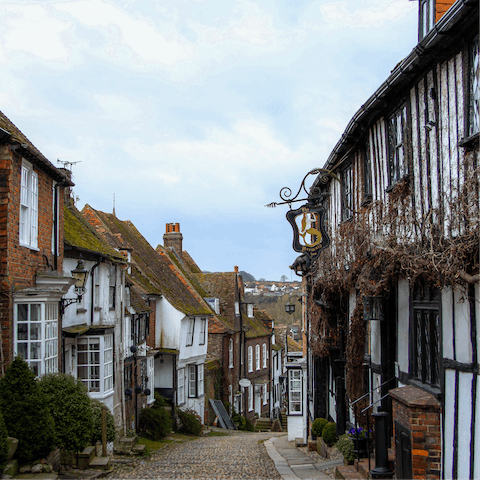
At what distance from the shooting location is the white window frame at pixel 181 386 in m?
28.2

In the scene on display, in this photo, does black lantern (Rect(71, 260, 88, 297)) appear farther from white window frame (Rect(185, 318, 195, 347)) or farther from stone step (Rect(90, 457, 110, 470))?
white window frame (Rect(185, 318, 195, 347))

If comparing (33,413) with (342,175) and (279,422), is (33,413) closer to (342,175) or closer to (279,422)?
(342,175)

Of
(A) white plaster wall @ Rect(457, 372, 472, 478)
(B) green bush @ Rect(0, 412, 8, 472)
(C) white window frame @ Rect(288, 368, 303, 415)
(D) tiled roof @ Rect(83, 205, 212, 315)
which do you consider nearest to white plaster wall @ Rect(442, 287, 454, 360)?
(A) white plaster wall @ Rect(457, 372, 472, 478)

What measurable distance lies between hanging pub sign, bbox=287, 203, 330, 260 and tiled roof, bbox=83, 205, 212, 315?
1471 cm

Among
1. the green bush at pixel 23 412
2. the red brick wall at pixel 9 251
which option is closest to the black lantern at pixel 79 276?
the red brick wall at pixel 9 251

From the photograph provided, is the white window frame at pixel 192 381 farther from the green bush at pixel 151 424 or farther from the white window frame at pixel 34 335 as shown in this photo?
the white window frame at pixel 34 335

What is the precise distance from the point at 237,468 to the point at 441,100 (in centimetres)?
1024

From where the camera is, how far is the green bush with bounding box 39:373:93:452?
458 inches

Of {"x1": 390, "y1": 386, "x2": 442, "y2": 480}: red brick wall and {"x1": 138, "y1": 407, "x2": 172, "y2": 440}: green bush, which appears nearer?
{"x1": 390, "y1": 386, "x2": 442, "y2": 480}: red brick wall

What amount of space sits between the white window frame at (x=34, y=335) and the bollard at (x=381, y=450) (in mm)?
6481

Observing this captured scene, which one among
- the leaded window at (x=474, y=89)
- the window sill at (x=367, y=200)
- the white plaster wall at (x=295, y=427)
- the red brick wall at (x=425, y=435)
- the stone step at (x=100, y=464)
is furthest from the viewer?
the white plaster wall at (x=295, y=427)

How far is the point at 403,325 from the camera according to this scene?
10.2 metres

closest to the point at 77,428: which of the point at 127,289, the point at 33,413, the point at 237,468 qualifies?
the point at 33,413

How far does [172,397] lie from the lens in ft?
90.1
